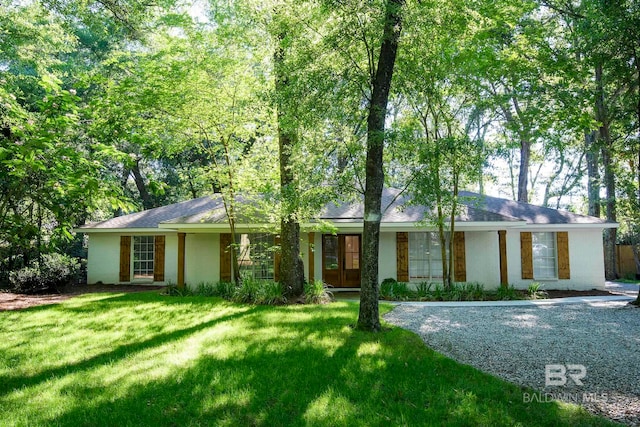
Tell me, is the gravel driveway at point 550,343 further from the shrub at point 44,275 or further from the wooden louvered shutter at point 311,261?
the shrub at point 44,275

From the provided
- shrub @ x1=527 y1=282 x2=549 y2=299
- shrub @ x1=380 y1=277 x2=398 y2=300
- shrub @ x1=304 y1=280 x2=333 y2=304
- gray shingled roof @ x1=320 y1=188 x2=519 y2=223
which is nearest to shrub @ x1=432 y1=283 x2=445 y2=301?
shrub @ x1=380 y1=277 x2=398 y2=300

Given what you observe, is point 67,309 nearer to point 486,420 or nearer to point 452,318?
point 452,318

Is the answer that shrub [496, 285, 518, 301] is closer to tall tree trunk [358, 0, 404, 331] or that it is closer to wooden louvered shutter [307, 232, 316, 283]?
wooden louvered shutter [307, 232, 316, 283]

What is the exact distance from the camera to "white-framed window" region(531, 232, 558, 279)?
14.5m

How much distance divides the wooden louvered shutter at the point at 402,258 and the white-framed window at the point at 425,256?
8.6 inches

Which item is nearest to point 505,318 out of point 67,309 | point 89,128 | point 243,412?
point 243,412

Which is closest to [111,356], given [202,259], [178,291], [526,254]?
[178,291]

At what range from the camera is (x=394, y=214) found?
1349 cm

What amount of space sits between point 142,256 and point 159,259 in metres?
0.85

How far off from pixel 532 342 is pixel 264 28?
357 inches

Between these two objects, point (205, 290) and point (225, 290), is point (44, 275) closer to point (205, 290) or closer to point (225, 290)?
point (205, 290)

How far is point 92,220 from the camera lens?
1931 cm

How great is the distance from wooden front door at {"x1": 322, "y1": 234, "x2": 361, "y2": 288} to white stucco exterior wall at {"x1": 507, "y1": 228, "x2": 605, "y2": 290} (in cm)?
510

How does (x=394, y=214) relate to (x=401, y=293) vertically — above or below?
above
